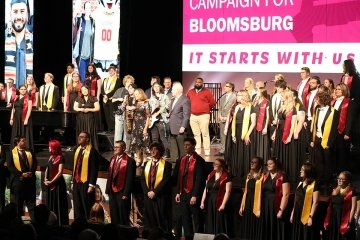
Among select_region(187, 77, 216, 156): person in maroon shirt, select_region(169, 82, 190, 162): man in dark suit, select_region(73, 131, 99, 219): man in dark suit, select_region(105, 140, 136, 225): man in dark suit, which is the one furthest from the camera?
select_region(187, 77, 216, 156): person in maroon shirt

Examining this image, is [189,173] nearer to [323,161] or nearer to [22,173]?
[323,161]

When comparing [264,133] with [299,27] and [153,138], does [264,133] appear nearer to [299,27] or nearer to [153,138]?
[153,138]

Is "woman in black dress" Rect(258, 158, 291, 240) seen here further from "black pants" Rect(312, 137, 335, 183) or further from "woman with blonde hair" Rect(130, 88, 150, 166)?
"woman with blonde hair" Rect(130, 88, 150, 166)

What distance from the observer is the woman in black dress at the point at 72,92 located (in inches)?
680

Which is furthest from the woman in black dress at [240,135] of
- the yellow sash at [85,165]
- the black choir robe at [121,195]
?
the yellow sash at [85,165]

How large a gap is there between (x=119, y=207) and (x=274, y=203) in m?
2.38

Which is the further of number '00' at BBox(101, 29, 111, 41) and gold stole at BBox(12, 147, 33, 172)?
number '00' at BBox(101, 29, 111, 41)

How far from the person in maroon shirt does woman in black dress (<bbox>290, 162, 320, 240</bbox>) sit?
4.30 metres

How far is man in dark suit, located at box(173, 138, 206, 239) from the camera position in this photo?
1255 cm

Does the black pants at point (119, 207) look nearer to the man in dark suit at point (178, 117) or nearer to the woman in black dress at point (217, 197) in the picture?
the woman in black dress at point (217, 197)

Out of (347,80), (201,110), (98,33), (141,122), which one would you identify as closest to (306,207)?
(347,80)

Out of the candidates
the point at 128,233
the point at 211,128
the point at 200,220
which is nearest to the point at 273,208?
the point at 200,220

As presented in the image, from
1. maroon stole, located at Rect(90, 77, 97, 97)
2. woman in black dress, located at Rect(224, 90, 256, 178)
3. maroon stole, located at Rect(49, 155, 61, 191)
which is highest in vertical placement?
maroon stole, located at Rect(90, 77, 97, 97)

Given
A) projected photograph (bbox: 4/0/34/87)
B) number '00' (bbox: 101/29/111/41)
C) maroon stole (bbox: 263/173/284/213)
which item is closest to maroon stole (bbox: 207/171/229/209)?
maroon stole (bbox: 263/173/284/213)
